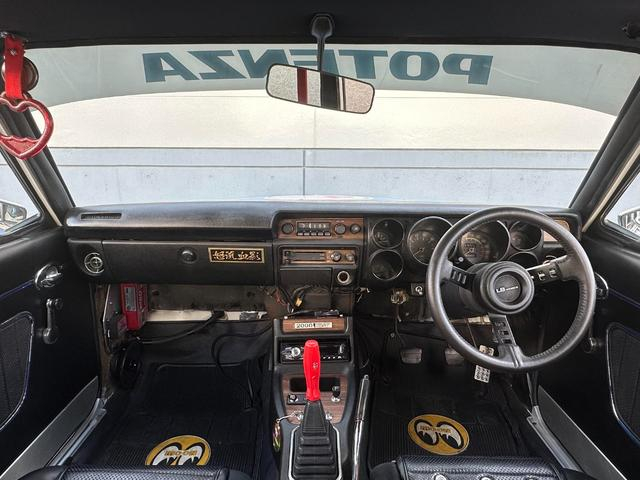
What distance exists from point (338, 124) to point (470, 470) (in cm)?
322

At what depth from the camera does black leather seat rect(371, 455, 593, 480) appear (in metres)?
1.67

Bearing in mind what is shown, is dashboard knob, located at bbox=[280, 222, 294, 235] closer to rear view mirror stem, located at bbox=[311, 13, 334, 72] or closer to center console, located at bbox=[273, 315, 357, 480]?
center console, located at bbox=[273, 315, 357, 480]

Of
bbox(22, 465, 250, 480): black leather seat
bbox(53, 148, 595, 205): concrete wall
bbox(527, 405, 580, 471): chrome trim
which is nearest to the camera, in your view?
bbox(22, 465, 250, 480): black leather seat

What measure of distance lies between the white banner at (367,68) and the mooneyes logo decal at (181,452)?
1988 mm

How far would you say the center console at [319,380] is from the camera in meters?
2.00

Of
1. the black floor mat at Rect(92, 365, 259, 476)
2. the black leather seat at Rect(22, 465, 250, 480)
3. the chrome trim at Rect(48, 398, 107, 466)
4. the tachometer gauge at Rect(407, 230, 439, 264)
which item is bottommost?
the black floor mat at Rect(92, 365, 259, 476)

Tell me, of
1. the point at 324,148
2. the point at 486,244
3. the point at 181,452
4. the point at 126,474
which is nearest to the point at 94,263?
the point at 181,452

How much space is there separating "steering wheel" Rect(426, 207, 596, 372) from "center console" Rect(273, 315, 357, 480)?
737mm

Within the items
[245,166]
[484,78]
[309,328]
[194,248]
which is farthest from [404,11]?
[245,166]

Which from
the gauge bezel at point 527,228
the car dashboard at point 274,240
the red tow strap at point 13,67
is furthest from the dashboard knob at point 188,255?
the gauge bezel at point 527,228

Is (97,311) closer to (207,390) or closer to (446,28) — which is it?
(207,390)

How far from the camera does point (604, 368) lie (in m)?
2.22

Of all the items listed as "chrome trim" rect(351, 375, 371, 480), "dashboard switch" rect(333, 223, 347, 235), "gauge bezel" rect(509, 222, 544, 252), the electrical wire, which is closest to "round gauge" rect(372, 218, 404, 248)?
"dashboard switch" rect(333, 223, 347, 235)

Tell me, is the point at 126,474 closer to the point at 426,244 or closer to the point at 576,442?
the point at 426,244
